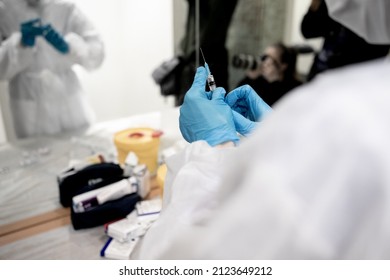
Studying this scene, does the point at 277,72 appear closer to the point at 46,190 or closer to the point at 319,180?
the point at 46,190

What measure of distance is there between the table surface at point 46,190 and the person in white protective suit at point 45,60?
96 millimetres

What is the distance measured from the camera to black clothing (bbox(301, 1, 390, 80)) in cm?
132

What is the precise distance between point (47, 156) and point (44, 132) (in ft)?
0.61

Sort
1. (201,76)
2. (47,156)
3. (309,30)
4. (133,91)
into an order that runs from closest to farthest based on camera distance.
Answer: (201,76), (47,156), (309,30), (133,91)

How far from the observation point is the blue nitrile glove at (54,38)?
1.12 metres

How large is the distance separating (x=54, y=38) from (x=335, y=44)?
117cm

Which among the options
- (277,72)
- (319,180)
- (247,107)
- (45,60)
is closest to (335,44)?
(277,72)

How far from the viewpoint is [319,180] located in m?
0.22

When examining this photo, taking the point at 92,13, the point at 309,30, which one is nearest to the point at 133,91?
the point at 92,13

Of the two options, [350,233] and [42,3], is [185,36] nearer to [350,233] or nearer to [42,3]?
[42,3]

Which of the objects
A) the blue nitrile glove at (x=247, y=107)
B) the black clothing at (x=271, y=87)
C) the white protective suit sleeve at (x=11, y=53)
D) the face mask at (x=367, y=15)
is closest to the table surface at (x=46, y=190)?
the white protective suit sleeve at (x=11, y=53)

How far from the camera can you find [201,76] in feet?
2.01

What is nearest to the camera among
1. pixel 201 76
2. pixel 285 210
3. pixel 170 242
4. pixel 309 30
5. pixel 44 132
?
pixel 285 210

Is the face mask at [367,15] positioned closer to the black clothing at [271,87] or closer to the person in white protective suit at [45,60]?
the black clothing at [271,87]
